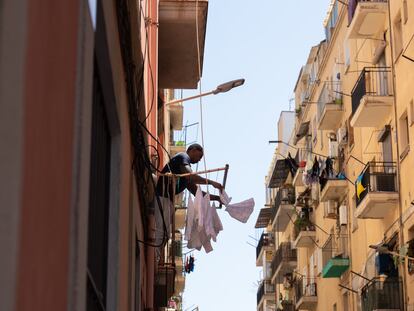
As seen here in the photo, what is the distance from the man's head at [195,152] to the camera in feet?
44.2

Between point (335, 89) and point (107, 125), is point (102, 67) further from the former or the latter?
point (335, 89)

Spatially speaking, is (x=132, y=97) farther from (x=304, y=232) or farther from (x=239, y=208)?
(x=304, y=232)

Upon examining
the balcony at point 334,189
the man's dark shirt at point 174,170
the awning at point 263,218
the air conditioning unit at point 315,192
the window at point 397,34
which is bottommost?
the man's dark shirt at point 174,170

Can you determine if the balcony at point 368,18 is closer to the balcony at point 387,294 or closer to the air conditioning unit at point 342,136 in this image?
the air conditioning unit at point 342,136

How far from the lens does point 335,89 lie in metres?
46.8

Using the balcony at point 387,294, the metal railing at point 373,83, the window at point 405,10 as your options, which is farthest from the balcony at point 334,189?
the window at point 405,10

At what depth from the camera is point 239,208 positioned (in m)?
12.8

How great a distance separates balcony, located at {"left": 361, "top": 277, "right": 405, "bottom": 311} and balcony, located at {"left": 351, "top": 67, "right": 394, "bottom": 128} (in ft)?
15.9

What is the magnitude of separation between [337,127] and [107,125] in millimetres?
39354

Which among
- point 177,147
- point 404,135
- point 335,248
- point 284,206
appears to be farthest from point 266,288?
point 404,135

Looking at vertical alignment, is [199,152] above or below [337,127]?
below

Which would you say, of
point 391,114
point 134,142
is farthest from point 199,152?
point 391,114

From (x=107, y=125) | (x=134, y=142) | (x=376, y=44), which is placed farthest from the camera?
(x=376, y=44)

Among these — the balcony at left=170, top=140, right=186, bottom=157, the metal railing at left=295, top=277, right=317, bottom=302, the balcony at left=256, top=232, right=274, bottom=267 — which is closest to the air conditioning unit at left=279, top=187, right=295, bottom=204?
the metal railing at left=295, top=277, right=317, bottom=302
